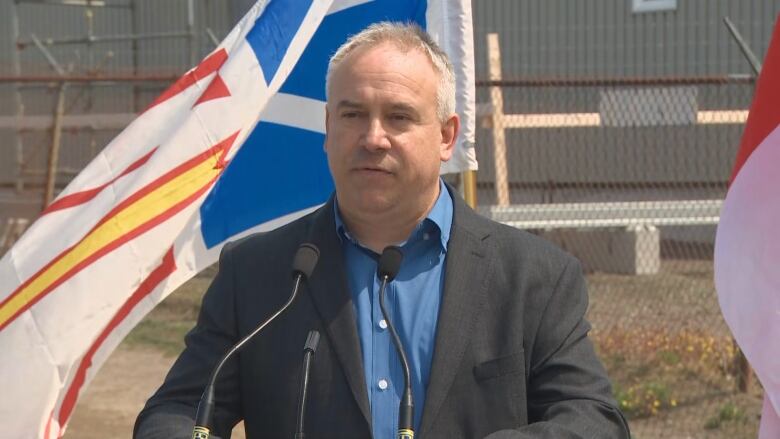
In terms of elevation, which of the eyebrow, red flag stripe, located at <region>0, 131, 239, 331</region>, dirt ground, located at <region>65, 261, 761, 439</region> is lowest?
dirt ground, located at <region>65, 261, 761, 439</region>

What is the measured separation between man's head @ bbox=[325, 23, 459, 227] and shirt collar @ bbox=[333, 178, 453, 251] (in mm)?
61

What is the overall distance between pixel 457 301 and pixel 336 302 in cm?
30

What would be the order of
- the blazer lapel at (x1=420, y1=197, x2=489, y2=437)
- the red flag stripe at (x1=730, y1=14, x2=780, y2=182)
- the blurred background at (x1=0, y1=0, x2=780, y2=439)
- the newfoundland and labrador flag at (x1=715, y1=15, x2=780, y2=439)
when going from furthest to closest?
the blurred background at (x1=0, y1=0, x2=780, y2=439) → the red flag stripe at (x1=730, y1=14, x2=780, y2=182) → the newfoundland and labrador flag at (x1=715, y1=15, x2=780, y2=439) → the blazer lapel at (x1=420, y1=197, x2=489, y2=437)

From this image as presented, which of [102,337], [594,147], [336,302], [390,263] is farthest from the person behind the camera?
[594,147]

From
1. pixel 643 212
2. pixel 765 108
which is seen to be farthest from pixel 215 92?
pixel 643 212

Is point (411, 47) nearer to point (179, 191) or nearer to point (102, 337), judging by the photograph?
point (179, 191)

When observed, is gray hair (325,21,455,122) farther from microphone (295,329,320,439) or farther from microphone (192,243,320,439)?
microphone (295,329,320,439)

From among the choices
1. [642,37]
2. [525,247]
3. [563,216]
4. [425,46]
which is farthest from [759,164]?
[642,37]

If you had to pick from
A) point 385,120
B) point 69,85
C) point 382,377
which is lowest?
point 69,85

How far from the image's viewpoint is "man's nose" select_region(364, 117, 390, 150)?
3.13 metres

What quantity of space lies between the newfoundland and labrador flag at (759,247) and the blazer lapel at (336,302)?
972mm

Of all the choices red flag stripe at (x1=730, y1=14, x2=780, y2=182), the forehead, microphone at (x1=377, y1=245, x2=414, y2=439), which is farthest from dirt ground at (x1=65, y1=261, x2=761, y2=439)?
microphone at (x1=377, y1=245, x2=414, y2=439)

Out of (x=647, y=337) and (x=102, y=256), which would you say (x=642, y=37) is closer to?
(x=647, y=337)

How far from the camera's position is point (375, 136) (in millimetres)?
A: 3129
